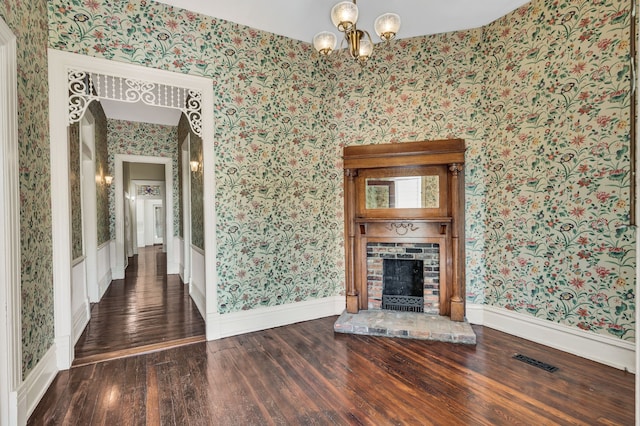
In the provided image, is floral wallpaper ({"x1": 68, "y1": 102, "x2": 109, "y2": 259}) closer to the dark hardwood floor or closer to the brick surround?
the dark hardwood floor

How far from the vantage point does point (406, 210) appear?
3.54m

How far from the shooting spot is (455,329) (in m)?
3.07

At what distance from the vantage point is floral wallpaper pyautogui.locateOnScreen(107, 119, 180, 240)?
601cm

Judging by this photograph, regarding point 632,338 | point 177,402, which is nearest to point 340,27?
point 177,402

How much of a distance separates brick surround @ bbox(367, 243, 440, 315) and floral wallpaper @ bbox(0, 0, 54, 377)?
118 inches

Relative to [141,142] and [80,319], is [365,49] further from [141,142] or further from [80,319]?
[141,142]

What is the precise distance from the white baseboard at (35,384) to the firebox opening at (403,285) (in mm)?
3084

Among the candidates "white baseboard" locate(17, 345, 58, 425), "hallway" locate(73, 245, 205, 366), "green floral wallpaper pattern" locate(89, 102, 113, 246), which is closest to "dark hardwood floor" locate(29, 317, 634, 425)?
"white baseboard" locate(17, 345, 58, 425)

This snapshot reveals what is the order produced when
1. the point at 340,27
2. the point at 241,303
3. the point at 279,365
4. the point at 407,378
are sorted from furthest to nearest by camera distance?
the point at 241,303, the point at 279,365, the point at 407,378, the point at 340,27

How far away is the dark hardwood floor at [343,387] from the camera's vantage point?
6.32 feet

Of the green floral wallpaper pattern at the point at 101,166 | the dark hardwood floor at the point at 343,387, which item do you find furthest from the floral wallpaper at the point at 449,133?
the green floral wallpaper pattern at the point at 101,166

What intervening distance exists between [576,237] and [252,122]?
323cm

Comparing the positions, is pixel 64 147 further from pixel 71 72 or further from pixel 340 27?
pixel 340 27

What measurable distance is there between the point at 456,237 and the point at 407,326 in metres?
1.07
